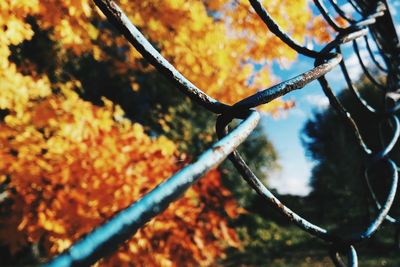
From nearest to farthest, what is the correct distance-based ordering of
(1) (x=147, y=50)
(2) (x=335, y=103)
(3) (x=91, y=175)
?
(1) (x=147, y=50), (2) (x=335, y=103), (3) (x=91, y=175)

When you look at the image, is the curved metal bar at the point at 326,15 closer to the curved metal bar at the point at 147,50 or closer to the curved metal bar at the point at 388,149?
the curved metal bar at the point at 388,149

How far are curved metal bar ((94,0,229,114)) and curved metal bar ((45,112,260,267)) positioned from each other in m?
0.10

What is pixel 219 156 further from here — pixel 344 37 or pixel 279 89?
pixel 344 37

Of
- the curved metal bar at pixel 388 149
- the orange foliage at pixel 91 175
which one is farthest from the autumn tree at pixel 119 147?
the curved metal bar at pixel 388 149

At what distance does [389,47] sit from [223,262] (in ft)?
36.0

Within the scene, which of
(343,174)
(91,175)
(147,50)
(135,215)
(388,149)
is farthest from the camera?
(343,174)

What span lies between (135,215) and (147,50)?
0.66 ft

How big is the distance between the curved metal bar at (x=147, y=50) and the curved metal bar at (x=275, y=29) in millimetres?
238

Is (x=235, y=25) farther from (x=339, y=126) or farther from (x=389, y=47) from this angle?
(x=339, y=126)

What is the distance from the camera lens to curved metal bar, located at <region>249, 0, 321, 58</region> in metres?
0.59

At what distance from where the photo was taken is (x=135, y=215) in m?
0.23

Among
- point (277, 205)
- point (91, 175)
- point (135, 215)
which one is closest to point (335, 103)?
point (277, 205)

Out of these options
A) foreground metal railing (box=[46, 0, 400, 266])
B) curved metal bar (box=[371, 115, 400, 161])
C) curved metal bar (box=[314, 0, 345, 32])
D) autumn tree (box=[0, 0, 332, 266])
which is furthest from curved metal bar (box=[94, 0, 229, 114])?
autumn tree (box=[0, 0, 332, 266])

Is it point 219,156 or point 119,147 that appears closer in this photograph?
point 219,156
